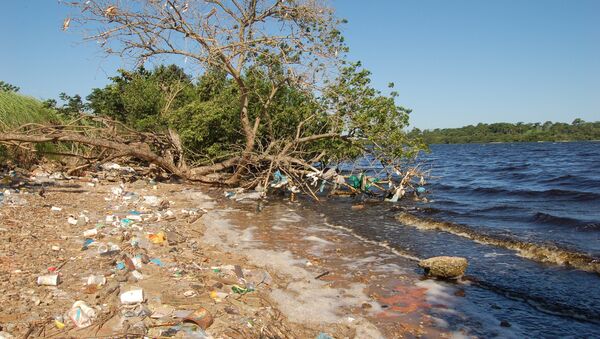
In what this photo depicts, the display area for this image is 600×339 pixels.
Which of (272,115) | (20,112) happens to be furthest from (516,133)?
(20,112)

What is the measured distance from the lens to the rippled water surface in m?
4.17

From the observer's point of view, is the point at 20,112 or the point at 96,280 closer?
the point at 96,280

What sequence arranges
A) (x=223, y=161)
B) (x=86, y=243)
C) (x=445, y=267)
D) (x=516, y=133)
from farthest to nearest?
(x=516, y=133) → (x=223, y=161) → (x=445, y=267) → (x=86, y=243)

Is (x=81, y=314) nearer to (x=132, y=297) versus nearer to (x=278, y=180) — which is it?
(x=132, y=297)

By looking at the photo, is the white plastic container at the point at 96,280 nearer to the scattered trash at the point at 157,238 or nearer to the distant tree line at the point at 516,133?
the scattered trash at the point at 157,238

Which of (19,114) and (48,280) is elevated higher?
(19,114)

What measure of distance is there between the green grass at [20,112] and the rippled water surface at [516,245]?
7.58 m

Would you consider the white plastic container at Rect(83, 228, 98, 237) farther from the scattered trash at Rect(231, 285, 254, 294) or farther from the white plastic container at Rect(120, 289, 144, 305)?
the scattered trash at Rect(231, 285, 254, 294)

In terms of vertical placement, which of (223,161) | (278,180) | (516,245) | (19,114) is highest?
(19,114)

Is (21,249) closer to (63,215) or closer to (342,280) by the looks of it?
(63,215)

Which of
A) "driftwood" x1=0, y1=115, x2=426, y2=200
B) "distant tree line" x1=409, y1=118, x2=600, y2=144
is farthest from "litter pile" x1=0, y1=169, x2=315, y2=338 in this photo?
"distant tree line" x1=409, y1=118, x2=600, y2=144

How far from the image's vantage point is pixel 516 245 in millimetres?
6770

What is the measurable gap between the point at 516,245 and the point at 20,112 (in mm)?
11096

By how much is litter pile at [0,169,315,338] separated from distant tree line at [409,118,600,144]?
6692cm
